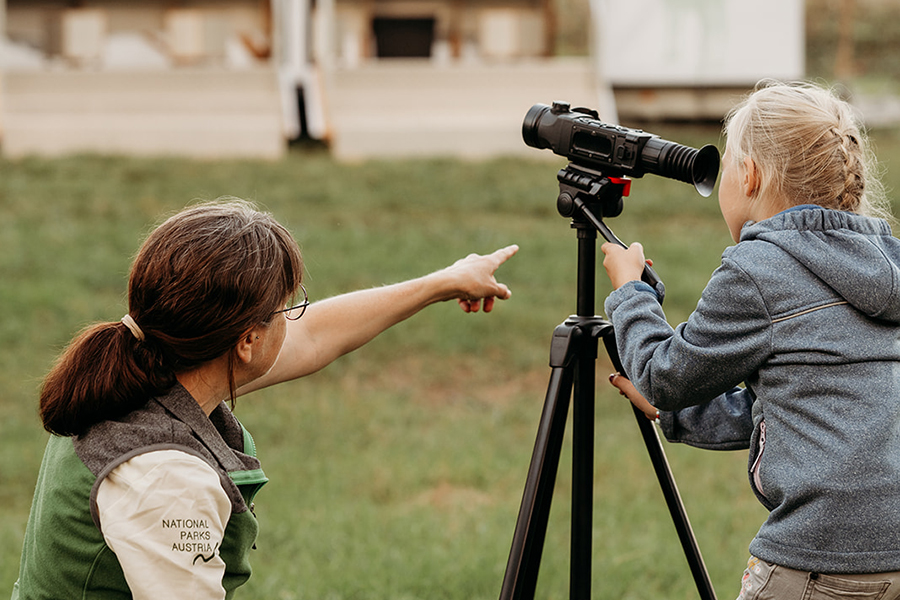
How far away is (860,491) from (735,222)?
561mm

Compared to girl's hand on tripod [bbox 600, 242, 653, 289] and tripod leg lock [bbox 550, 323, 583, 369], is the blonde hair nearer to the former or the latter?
girl's hand on tripod [bbox 600, 242, 653, 289]

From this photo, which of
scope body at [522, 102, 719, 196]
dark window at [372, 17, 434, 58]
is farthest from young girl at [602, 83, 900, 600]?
dark window at [372, 17, 434, 58]

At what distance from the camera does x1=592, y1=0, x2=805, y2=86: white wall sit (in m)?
13.2

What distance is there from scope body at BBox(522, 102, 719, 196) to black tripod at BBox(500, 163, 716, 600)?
0.15 ft

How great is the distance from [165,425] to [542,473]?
2.69 ft

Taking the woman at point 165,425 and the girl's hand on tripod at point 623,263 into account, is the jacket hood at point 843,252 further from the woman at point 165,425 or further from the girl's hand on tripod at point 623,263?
the woman at point 165,425

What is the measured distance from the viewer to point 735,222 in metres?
2.11

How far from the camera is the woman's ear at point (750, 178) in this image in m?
2.02

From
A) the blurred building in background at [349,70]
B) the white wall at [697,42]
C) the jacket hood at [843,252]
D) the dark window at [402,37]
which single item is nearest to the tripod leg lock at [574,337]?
the jacket hood at [843,252]

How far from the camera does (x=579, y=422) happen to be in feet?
7.75

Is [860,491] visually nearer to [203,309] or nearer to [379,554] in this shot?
[203,309]

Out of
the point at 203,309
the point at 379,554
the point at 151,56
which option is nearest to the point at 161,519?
the point at 203,309

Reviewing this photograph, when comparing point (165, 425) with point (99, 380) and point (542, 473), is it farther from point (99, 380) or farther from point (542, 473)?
point (542, 473)

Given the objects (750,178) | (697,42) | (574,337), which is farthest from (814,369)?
(697,42)
